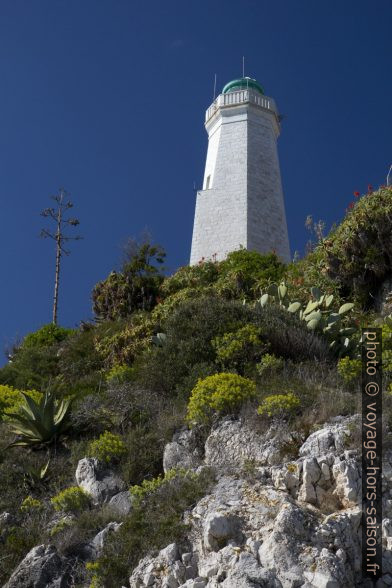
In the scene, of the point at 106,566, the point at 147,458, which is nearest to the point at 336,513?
the point at 106,566

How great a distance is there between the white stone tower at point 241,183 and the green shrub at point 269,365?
16700mm

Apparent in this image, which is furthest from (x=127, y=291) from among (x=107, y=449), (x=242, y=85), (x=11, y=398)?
(x=242, y=85)

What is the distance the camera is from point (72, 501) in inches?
315

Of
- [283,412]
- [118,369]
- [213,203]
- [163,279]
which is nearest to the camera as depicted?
[283,412]

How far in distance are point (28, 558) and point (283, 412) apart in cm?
331

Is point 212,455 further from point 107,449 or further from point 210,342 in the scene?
point 210,342

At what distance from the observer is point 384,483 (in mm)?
6621

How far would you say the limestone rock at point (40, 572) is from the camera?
22.1ft

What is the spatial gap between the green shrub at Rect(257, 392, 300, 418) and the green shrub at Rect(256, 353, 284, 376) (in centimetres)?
184

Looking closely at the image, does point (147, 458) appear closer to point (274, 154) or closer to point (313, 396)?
point (313, 396)

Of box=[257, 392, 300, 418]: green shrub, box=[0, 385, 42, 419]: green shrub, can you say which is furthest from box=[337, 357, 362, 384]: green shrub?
box=[0, 385, 42, 419]: green shrub

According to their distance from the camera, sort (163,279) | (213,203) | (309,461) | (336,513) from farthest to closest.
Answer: (213,203)
(163,279)
(309,461)
(336,513)

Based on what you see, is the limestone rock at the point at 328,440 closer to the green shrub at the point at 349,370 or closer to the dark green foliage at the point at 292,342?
the green shrub at the point at 349,370

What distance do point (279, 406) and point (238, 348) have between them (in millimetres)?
2698
